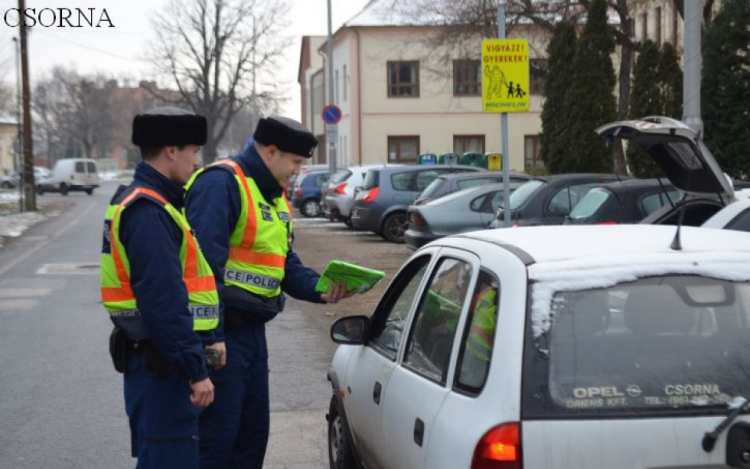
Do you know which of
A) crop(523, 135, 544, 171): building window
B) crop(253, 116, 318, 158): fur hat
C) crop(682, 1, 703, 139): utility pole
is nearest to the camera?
crop(253, 116, 318, 158): fur hat

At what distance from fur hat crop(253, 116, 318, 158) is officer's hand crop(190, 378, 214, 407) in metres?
1.45

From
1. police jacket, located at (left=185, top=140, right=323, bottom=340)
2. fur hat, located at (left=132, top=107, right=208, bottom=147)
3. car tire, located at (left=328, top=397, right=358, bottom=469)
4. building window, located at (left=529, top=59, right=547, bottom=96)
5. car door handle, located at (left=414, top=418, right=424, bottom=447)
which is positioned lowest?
car tire, located at (left=328, top=397, right=358, bottom=469)

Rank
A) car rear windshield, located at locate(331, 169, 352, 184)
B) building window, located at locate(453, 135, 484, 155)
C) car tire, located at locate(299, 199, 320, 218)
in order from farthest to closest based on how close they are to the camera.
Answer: building window, located at locate(453, 135, 484, 155) < car tire, located at locate(299, 199, 320, 218) < car rear windshield, located at locate(331, 169, 352, 184)

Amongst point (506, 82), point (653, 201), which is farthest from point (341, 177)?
point (506, 82)

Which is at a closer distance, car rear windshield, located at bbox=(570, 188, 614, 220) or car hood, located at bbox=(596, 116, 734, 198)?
car hood, located at bbox=(596, 116, 734, 198)

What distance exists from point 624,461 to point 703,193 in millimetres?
5193

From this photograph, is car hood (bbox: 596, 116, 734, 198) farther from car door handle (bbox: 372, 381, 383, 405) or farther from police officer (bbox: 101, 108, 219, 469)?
police officer (bbox: 101, 108, 219, 469)

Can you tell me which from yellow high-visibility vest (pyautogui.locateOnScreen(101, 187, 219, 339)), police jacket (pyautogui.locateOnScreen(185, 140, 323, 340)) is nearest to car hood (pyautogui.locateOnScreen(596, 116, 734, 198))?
police jacket (pyautogui.locateOnScreen(185, 140, 323, 340))

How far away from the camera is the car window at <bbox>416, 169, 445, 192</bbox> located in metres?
24.6

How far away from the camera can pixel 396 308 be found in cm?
537

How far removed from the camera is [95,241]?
26172 millimetres

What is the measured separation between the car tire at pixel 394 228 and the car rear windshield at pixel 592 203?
37.9 feet

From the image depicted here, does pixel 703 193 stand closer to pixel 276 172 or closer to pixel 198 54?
pixel 276 172

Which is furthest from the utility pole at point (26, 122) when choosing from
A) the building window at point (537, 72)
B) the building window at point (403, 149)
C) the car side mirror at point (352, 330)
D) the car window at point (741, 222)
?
the car side mirror at point (352, 330)
